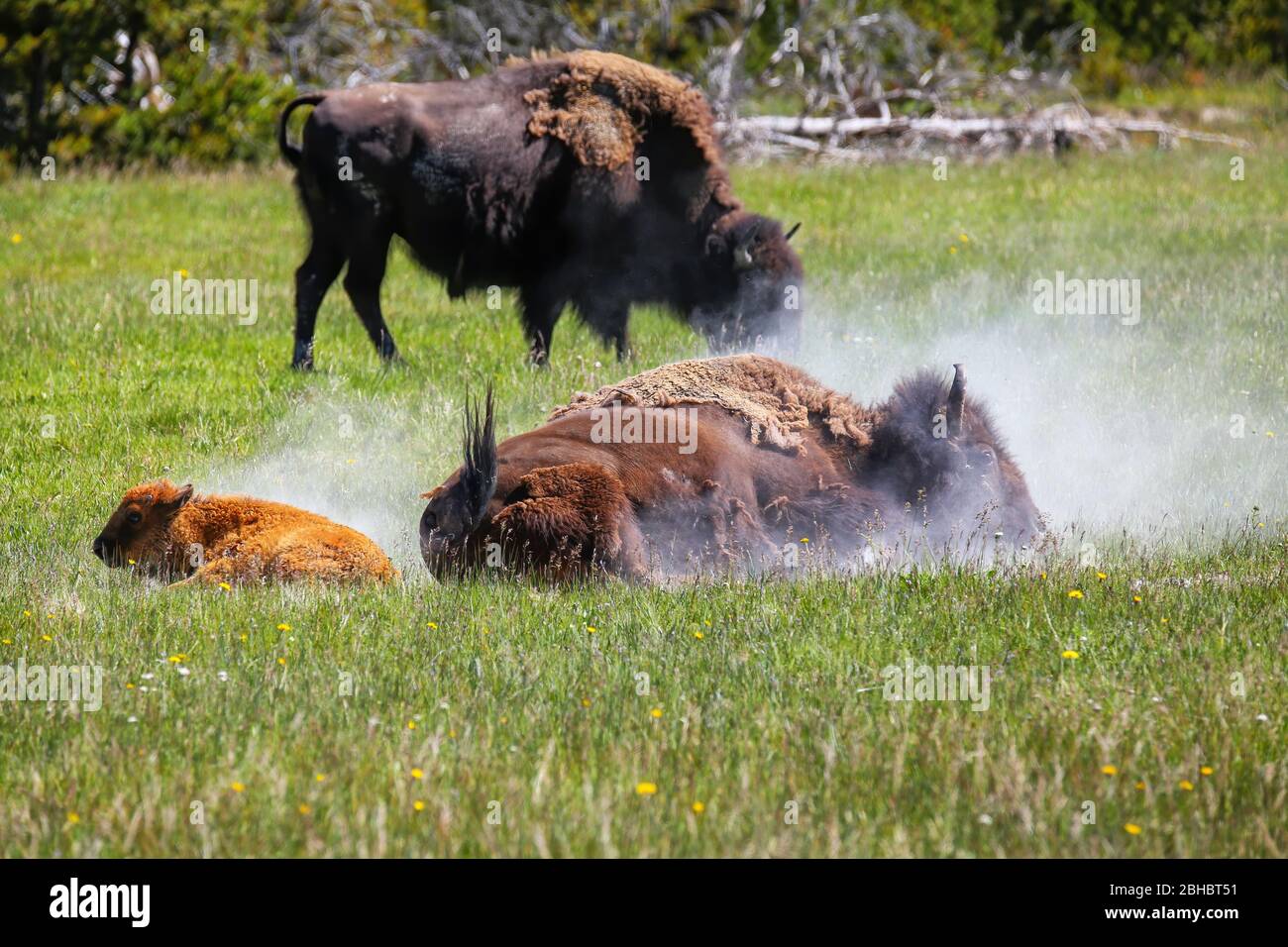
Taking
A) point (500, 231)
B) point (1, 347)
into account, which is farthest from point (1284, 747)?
point (1, 347)

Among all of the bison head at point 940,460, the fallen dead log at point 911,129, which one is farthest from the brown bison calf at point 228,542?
the fallen dead log at point 911,129

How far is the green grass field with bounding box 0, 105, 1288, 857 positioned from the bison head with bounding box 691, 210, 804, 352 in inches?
13.7

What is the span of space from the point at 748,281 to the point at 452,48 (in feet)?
39.3

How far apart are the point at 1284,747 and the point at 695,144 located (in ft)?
26.5

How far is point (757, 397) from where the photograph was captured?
6719mm

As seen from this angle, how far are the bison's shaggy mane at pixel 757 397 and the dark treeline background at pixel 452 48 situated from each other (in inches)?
432

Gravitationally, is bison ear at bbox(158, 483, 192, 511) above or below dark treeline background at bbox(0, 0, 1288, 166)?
below

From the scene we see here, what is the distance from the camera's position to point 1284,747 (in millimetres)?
4438

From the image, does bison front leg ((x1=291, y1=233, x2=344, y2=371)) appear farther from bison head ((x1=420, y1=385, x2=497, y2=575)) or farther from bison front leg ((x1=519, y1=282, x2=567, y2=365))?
bison head ((x1=420, y1=385, x2=497, y2=575))

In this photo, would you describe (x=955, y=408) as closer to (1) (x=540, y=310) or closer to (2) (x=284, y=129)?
(1) (x=540, y=310)

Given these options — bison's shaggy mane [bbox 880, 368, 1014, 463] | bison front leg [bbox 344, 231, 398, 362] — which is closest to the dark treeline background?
bison front leg [bbox 344, 231, 398, 362]

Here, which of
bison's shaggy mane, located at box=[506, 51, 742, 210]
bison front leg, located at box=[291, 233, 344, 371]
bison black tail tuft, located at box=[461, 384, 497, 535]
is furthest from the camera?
bison's shaggy mane, located at box=[506, 51, 742, 210]

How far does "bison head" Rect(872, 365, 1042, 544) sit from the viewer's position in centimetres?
660
